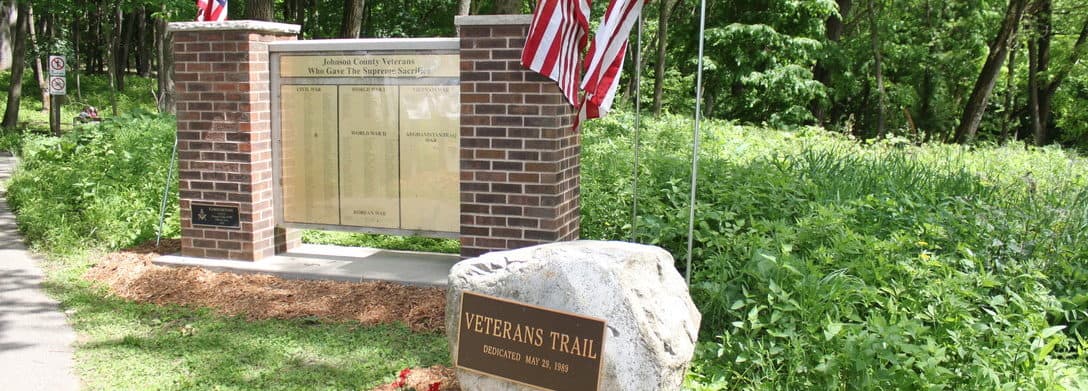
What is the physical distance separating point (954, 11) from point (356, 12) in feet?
54.7

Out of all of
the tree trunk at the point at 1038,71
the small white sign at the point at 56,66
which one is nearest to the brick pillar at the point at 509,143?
the small white sign at the point at 56,66

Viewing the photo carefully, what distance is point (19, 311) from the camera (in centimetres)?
643

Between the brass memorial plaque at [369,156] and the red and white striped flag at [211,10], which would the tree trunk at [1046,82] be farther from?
the red and white striped flag at [211,10]

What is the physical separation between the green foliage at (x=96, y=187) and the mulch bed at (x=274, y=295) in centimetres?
108

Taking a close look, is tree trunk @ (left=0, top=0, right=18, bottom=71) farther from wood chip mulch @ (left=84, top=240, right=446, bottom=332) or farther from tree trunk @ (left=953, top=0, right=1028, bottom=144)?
tree trunk @ (left=953, top=0, right=1028, bottom=144)

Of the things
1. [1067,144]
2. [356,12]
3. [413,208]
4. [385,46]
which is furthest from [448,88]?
[1067,144]

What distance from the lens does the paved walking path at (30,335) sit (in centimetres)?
504

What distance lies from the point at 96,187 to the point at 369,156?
3847 millimetres

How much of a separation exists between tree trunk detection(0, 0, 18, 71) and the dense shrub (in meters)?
22.2

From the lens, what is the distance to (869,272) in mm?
5082

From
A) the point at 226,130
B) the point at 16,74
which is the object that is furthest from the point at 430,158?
the point at 16,74

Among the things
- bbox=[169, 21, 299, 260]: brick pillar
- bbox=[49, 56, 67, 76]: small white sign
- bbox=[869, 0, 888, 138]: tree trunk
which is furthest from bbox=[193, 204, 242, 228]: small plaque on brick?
bbox=[869, 0, 888, 138]: tree trunk

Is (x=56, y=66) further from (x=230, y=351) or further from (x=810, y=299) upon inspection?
(x=810, y=299)

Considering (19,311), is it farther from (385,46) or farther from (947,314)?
(947,314)
